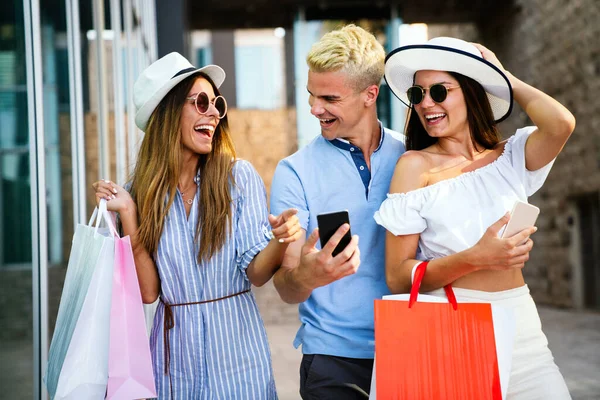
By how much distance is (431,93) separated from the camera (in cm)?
249

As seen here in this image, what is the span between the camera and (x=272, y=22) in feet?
51.2

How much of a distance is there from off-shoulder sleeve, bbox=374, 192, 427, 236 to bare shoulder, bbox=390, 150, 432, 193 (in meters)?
0.04

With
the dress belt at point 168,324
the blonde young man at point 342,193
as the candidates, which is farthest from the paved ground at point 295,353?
the blonde young man at point 342,193

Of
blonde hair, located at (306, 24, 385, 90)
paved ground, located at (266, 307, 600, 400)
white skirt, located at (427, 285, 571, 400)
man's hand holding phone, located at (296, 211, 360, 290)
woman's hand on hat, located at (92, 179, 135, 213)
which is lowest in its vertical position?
paved ground, located at (266, 307, 600, 400)

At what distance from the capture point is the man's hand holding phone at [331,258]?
1.89 meters

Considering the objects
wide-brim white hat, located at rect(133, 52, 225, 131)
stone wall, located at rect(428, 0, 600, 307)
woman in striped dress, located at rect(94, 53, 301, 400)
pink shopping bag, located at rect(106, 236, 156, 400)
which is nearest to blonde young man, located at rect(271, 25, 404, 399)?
woman in striped dress, located at rect(94, 53, 301, 400)

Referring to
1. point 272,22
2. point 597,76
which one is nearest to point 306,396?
point 597,76

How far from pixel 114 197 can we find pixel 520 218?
1184 millimetres

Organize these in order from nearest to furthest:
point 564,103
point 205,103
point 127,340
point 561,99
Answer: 1. point 127,340
2. point 205,103
3. point 564,103
4. point 561,99

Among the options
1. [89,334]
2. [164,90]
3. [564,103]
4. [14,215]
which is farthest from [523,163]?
[564,103]

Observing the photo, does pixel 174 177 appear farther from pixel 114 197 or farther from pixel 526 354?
pixel 526 354

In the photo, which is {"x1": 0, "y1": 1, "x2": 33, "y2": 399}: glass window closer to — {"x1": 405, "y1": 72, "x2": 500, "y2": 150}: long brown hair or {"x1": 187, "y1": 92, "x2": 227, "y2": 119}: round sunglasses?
{"x1": 187, "y1": 92, "x2": 227, "y2": 119}: round sunglasses

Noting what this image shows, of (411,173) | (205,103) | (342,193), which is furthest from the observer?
(342,193)

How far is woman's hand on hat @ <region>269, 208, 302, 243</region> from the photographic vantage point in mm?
2020
